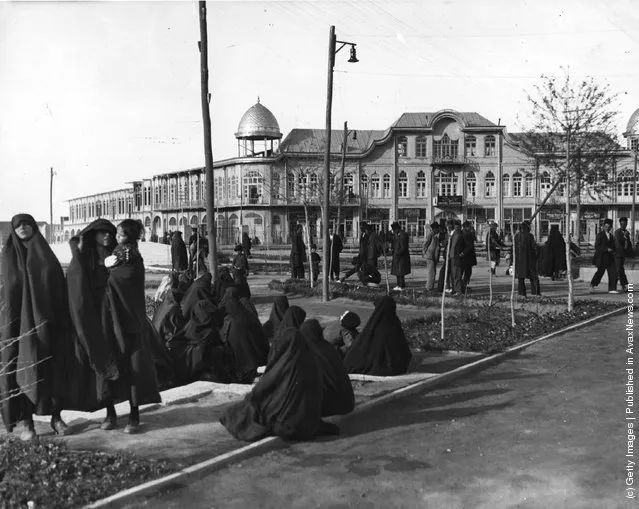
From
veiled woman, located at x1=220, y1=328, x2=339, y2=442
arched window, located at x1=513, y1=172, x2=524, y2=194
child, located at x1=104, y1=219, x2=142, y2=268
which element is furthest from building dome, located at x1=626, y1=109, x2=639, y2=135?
child, located at x1=104, y1=219, x2=142, y2=268

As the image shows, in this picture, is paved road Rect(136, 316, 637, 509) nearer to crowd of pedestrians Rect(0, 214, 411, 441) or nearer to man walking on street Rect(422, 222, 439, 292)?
crowd of pedestrians Rect(0, 214, 411, 441)

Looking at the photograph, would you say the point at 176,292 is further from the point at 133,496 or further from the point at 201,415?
the point at 133,496

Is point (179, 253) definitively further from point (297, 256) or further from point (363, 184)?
point (363, 184)

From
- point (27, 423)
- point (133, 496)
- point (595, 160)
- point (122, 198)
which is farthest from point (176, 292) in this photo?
point (122, 198)

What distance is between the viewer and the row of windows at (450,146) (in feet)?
188

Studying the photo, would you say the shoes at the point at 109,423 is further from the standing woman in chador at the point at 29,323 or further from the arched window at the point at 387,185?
the arched window at the point at 387,185

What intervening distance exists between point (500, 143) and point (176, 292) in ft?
161

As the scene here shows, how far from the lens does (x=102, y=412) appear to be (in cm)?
714

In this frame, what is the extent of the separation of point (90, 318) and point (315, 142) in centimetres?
5255

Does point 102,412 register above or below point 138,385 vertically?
below

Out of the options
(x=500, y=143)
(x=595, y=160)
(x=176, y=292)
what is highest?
(x=500, y=143)

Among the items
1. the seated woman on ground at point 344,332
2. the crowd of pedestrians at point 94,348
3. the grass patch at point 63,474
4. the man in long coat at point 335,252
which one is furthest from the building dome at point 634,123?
the grass patch at point 63,474

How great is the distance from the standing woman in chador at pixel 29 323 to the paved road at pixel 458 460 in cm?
169

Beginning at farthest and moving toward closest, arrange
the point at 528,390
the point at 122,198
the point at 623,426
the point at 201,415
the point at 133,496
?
1. the point at 122,198
2. the point at 528,390
3. the point at 201,415
4. the point at 623,426
5. the point at 133,496
